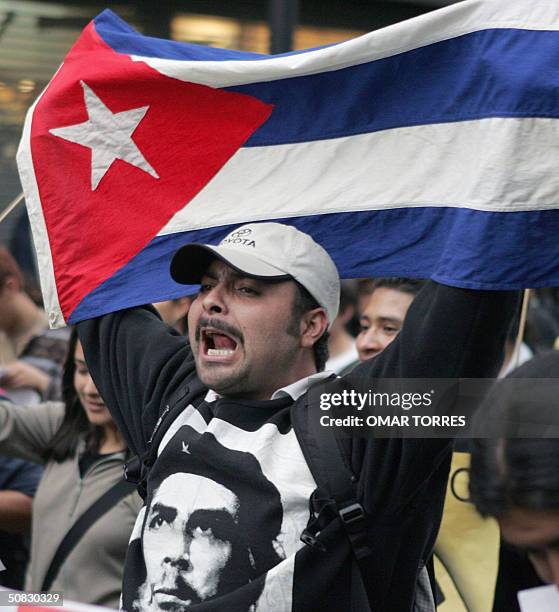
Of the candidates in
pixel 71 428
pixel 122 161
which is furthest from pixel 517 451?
pixel 71 428

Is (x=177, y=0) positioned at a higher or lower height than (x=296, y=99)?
lower

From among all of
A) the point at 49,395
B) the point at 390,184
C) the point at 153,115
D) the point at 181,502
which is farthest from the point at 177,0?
the point at 181,502

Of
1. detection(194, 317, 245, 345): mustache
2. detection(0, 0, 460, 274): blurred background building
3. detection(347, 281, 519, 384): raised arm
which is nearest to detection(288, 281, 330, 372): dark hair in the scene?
detection(194, 317, 245, 345): mustache

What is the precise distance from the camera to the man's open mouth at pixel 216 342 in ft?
9.45

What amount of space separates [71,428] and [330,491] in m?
1.86

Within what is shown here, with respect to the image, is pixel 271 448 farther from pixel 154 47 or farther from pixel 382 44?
pixel 154 47

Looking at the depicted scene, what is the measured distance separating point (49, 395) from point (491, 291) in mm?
2877

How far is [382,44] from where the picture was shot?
3.01 metres

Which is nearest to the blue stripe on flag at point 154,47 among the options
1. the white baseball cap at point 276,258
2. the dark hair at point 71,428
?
the white baseball cap at point 276,258

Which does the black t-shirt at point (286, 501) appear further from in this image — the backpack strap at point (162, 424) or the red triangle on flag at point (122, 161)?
the red triangle on flag at point (122, 161)

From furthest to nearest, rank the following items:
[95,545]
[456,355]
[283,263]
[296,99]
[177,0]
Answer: [177,0], [95,545], [296,99], [283,263], [456,355]

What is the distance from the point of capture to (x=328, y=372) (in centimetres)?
290

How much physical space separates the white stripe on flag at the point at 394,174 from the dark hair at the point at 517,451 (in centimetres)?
79

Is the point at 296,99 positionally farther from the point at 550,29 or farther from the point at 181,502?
the point at 181,502
